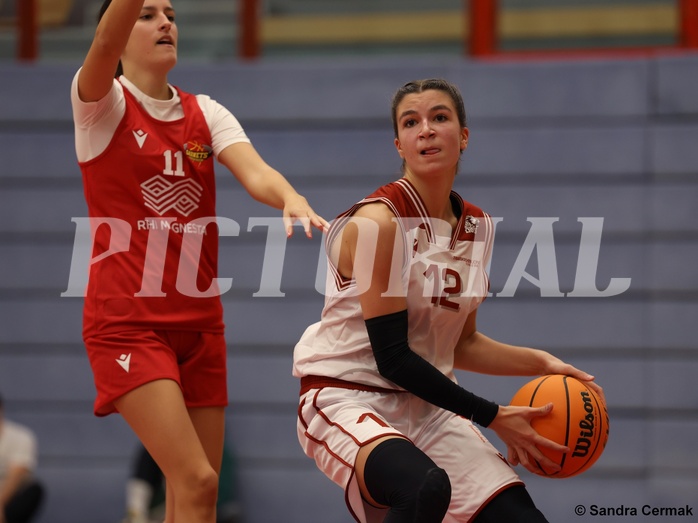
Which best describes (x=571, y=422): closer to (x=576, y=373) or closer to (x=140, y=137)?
(x=576, y=373)

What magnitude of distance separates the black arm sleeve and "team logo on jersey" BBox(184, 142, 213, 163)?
2.95 feet

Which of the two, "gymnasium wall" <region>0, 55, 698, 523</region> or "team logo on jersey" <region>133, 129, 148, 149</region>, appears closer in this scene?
"team logo on jersey" <region>133, 129, 148, 149</region>

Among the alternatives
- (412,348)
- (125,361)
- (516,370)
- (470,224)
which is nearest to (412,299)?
(412,348)

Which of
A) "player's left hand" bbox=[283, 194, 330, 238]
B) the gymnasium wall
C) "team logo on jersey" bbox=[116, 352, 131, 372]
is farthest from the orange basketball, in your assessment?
the gymnasium wall

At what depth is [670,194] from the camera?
621 cm

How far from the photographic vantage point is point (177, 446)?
3.04 m

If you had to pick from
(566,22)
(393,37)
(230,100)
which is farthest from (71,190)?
(566,22)

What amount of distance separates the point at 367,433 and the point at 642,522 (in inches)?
150

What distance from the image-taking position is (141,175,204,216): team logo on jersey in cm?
328

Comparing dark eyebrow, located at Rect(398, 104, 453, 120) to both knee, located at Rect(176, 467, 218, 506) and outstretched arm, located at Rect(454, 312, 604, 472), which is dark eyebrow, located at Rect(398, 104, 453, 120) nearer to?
outstretched arm, located at Rect(454, 312, 604, 472)

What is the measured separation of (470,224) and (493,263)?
321cm

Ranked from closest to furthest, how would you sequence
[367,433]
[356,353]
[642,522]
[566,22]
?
[367,433] → [356,353] → [642,522] → [566,22]

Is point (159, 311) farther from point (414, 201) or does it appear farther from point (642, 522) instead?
point (642, 522)

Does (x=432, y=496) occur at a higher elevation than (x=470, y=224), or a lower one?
lower
